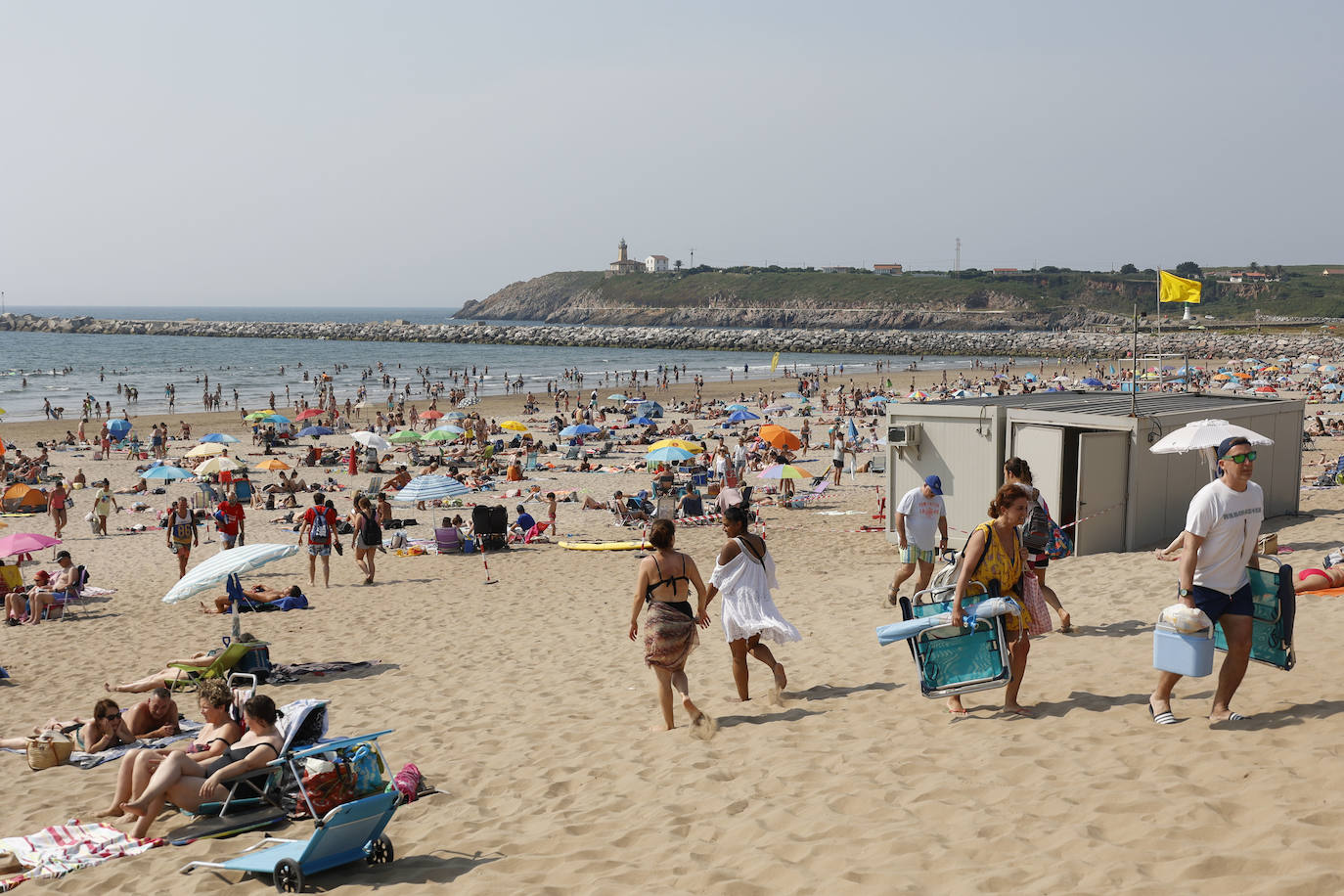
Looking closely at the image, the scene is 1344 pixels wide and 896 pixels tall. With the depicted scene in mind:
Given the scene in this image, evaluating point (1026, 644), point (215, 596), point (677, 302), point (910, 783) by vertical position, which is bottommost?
point (215, 596)

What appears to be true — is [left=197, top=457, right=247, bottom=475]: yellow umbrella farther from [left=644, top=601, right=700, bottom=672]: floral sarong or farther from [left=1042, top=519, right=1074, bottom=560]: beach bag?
[left=644, top=601, right=700, bottom=672]: floral sarong

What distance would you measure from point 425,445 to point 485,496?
37.9ft

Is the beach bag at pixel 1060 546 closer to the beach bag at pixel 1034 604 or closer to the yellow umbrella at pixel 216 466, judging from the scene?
the beach bag at pixel 1034 604

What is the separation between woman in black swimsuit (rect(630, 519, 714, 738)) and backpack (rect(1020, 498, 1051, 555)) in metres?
2.65

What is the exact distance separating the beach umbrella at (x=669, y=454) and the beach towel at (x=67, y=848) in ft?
49.2

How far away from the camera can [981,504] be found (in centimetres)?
1223

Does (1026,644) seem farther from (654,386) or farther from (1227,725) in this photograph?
(654,386)

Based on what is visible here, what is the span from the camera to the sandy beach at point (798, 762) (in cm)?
402

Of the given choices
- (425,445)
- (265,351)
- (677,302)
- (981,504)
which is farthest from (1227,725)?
(677,302)

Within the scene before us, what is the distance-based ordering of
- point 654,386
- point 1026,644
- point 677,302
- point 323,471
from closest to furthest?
point 1026,644, point 323,471, point 654,386, point 677,302

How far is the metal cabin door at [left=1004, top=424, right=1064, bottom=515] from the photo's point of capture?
445 inches

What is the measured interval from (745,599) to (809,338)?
94485 millimetres

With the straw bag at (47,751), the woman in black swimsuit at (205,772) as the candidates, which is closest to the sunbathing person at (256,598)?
the straw bag at (47,751)

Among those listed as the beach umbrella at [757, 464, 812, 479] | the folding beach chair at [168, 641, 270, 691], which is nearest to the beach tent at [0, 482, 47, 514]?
the beach umbrella at [757, 464, 812, 479]
